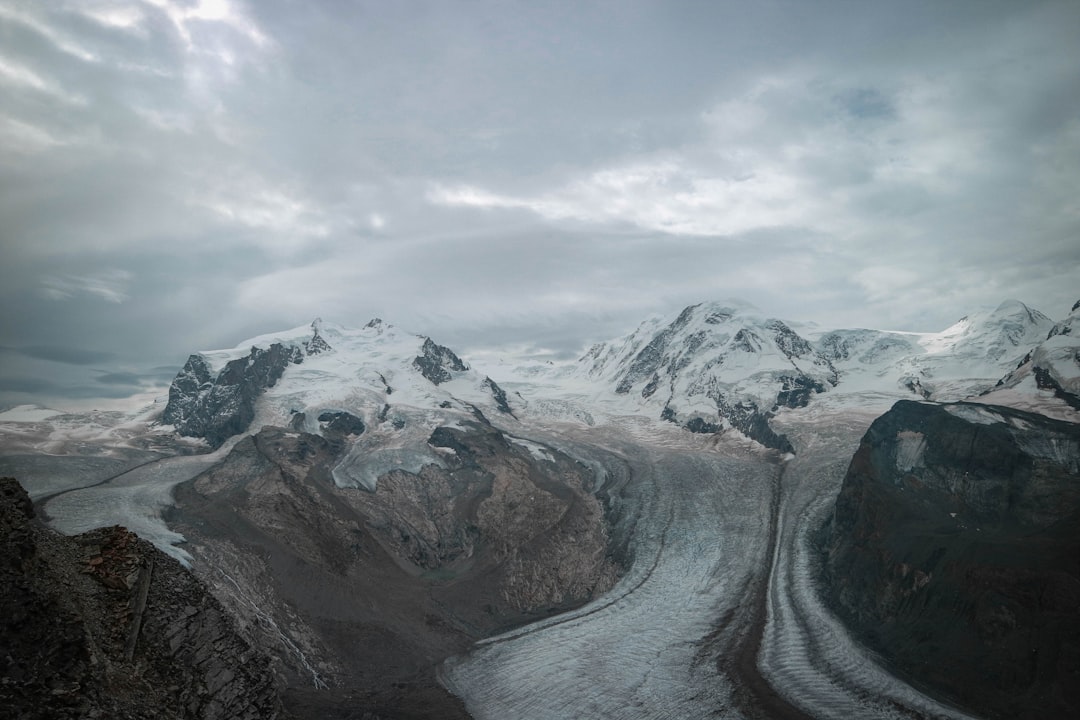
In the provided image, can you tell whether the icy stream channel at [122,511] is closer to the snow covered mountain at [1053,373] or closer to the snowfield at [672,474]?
the snowfield at [672,474]

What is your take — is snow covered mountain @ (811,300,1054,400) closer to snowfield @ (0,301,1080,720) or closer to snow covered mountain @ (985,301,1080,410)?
snowfield @ (0,301,1080,720)

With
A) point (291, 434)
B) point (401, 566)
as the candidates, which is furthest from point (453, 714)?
point (291, 434)

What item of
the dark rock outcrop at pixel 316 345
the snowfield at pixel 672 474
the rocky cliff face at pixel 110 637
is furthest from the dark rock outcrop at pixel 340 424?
the rocky cliff face at pixel 110 637

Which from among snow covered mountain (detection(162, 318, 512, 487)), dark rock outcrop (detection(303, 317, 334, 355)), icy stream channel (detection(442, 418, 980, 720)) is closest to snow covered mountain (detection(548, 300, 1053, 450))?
icy stream channel (detection(442, 418, 980, 720))

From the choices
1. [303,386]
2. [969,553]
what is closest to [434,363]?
[303,386]

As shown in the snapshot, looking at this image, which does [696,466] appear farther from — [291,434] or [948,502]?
[291,434]

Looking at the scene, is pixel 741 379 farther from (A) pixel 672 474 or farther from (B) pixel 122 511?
(B) pixel 122 511
